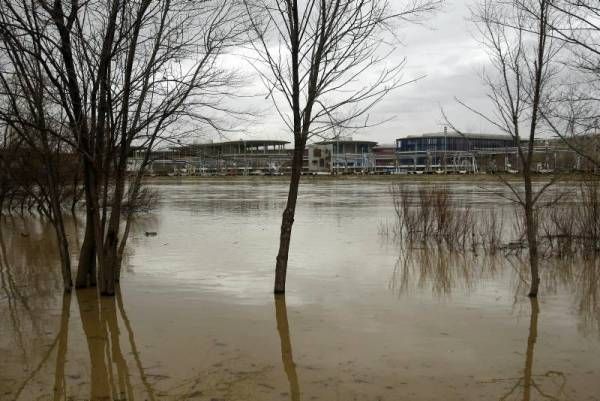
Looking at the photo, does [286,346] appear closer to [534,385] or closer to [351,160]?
[534,385]

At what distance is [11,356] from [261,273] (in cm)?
572

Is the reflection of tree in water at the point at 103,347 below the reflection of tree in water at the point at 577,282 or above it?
above

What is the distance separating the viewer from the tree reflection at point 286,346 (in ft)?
18.3

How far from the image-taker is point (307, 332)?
7488 mm

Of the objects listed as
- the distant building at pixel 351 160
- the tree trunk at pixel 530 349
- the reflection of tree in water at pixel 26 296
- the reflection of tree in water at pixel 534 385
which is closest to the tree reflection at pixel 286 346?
the reflection of tree in water at pixel 534 385

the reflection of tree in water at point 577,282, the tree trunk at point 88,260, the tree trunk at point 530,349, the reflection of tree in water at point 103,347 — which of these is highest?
the tree trunk at point 88,260

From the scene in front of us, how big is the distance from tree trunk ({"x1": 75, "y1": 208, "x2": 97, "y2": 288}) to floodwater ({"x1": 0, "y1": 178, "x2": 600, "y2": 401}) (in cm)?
39

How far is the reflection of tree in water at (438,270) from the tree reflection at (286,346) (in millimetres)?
2221

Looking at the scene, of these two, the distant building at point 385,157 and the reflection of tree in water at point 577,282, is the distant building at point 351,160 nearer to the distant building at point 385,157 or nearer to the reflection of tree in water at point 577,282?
the distant building at point 385,157

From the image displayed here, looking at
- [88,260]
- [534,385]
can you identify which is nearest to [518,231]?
[88,260]

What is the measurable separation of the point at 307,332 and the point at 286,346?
2.04ft

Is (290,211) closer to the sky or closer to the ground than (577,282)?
closer to the sky

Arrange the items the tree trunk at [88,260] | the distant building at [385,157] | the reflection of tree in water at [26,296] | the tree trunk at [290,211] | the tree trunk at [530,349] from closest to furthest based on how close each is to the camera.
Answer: the tree trunk at [530,349] < the reflection of tree in water at [26,296] < the tree trunk at [290,211] < the tree trunk at [88,260] < the distant building at [385,157]

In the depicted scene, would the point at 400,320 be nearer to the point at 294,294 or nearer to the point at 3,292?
the point at 294,294
